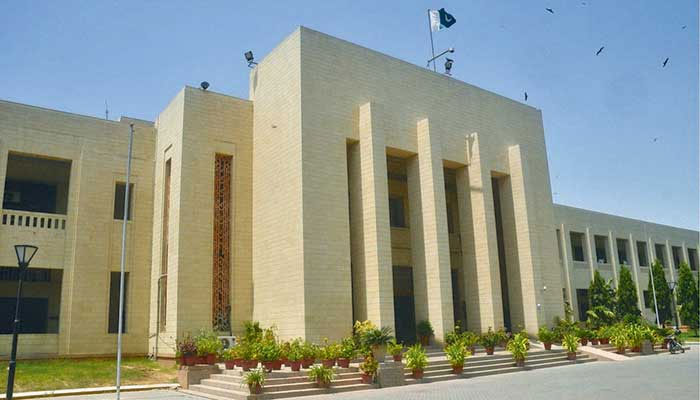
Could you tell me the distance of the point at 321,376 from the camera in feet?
49.5

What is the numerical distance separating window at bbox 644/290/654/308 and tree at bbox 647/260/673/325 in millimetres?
430

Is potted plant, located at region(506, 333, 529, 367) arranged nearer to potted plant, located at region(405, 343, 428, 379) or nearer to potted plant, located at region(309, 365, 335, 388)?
potted plant, located at region(405, 343, 428, 379)

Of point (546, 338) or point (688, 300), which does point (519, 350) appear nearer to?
point (546, 338)

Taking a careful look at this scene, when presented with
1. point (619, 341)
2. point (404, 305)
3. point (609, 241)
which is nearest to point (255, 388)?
point (404, 305)

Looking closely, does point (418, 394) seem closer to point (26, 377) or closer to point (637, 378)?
point (637, 378)

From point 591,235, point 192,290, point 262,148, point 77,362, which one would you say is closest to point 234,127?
point 262,148

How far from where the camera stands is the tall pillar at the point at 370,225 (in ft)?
66.5

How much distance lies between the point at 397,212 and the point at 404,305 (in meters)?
4.18

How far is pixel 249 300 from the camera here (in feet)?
70.7

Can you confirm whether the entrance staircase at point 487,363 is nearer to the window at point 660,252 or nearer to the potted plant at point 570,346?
the potted plant at point 570,346

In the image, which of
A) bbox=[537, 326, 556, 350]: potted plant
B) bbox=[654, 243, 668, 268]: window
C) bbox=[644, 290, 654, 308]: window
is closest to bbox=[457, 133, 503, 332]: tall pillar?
bbox=[537, 326, 556, 350]: potted plant

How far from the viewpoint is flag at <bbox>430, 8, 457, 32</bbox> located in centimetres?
2620

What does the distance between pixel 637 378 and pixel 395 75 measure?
47.3 ft

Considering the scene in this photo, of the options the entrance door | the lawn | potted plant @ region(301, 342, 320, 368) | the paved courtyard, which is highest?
the entrance door
